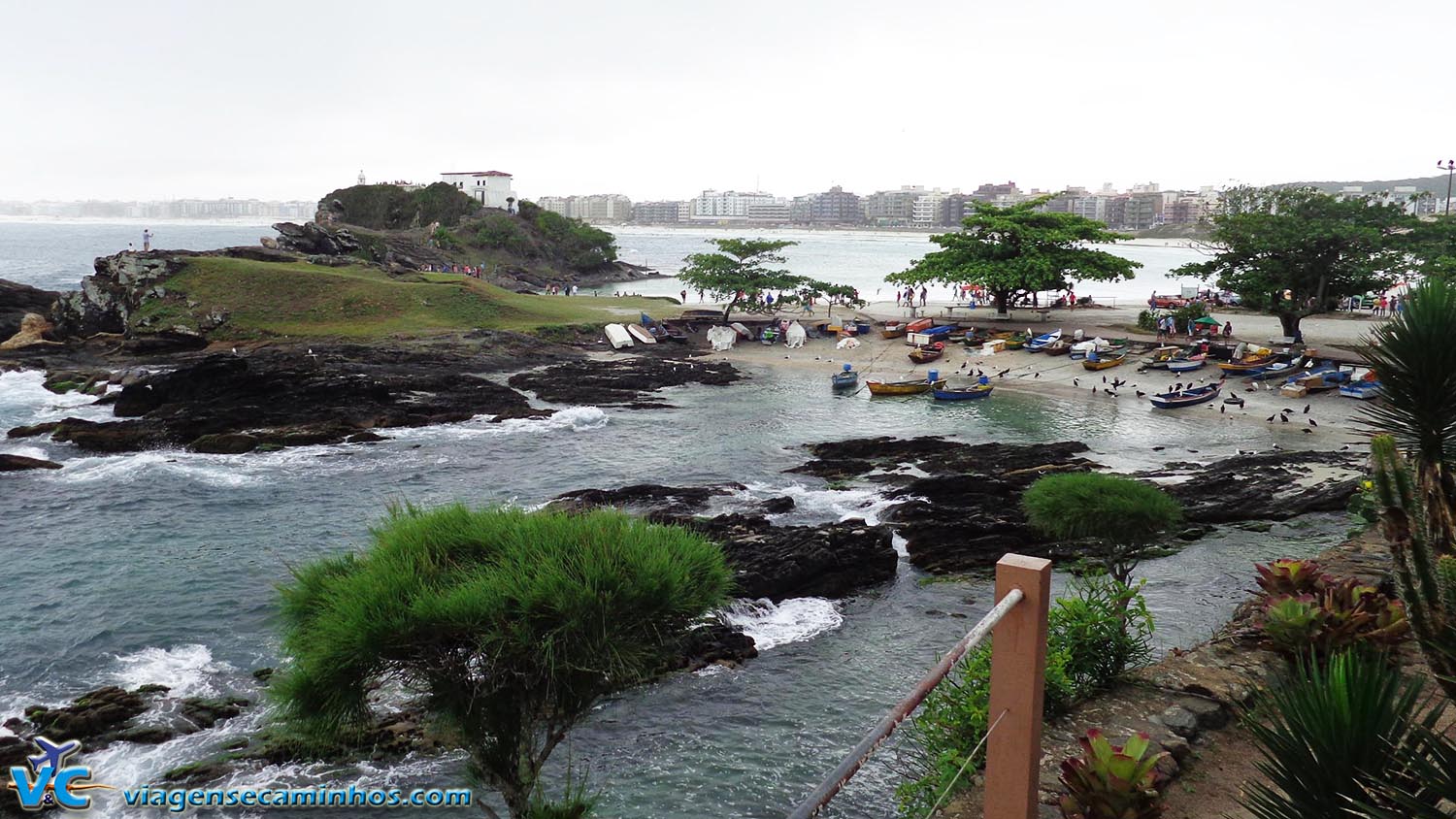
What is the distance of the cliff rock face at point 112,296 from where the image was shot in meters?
57.6

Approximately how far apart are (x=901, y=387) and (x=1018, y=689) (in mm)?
42070

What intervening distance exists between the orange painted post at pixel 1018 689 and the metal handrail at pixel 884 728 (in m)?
0.10

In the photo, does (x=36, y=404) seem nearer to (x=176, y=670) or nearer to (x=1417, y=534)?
(x=176, y=670)

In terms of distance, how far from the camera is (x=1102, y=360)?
50156mm

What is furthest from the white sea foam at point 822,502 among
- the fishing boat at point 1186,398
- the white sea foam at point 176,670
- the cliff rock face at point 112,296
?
the cliff rock face at point 112,296

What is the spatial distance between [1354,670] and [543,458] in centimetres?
3110

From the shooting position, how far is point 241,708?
16.1 m

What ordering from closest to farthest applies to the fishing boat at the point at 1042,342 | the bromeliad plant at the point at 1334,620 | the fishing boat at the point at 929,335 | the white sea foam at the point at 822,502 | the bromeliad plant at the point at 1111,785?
the bromeliad plant at the point at 1111,785
the bromeliad plant at the point at 1334,620
the white sea foam at the point at 822,502
the fishing boat at the point at 1042,342
the fishing boat at the point at 929,335

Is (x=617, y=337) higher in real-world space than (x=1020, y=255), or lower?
lower

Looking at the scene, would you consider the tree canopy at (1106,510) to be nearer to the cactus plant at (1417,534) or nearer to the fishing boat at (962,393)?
the cactus plant at (1417,534)

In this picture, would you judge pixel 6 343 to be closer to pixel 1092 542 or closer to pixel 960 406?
pixel 960 406

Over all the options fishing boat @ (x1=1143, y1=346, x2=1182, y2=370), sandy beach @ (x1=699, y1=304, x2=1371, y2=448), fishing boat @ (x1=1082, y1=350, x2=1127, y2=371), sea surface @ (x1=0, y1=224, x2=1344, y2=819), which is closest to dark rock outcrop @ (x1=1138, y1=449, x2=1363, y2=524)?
sea surface @ (x1=0, y1=224, x2=1344, y2=819)

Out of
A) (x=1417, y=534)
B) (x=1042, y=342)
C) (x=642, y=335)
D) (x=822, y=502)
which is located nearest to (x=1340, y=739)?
(x=1417, y=534)

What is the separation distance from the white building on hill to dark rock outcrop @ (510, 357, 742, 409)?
84.2 metres
